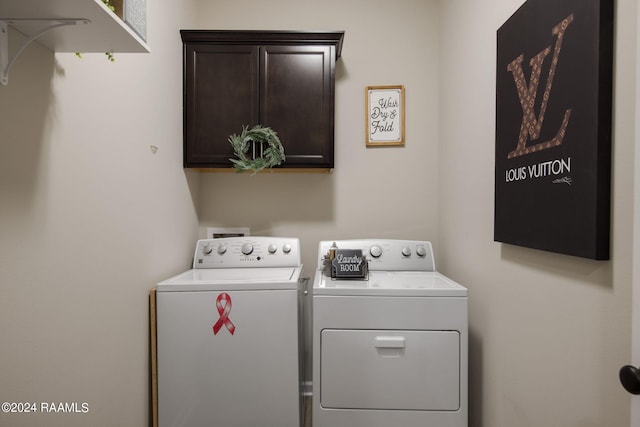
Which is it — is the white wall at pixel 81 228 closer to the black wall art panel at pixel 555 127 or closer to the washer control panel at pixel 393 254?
the washer control panel at pixel 393 254

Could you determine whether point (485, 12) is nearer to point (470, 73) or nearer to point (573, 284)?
point (470, 73)

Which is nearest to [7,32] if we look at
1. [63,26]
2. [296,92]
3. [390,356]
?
[63,26]

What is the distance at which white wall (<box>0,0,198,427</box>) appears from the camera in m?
0.86

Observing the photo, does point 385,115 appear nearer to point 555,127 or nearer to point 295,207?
point 295,207

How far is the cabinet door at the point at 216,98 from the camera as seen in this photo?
1.86 m

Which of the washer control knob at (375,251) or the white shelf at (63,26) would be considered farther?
the washer control knob at (375,251)

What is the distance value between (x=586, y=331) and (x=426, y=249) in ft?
3.37

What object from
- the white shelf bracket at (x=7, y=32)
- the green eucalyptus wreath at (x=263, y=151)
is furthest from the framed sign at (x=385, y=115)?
the white shelf bracket at (x=7, y=32)

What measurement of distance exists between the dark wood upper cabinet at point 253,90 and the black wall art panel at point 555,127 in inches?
37.6

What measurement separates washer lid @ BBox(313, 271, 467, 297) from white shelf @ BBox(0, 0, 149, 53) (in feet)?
3.74

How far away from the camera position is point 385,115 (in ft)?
7.06

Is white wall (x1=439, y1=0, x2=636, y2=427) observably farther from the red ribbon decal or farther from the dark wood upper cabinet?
the red ribbon decal

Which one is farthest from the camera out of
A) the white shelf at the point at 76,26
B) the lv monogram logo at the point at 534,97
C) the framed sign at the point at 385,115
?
the framed sign at the point at 385,115

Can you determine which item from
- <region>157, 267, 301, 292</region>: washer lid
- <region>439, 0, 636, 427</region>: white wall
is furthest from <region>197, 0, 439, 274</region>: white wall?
<region>157, 267, 301, 292</region>: washer lid
